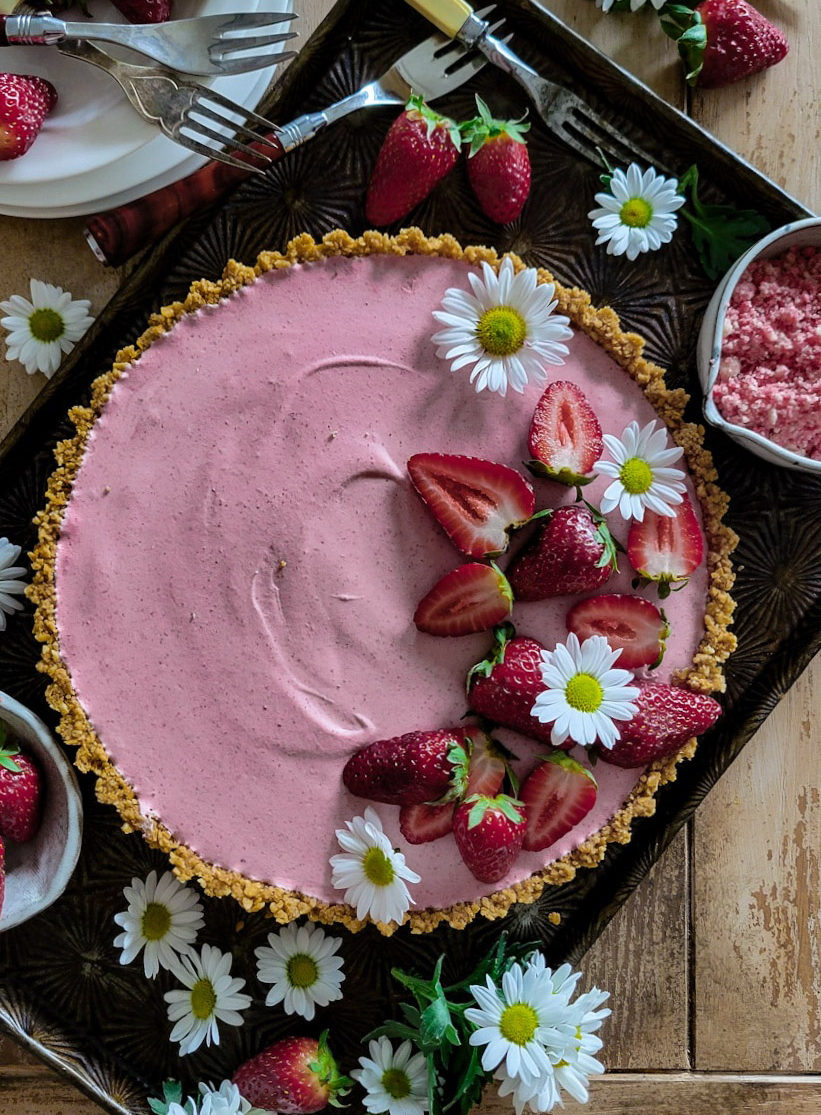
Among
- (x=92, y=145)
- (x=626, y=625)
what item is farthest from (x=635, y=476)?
(x=92, y=145)

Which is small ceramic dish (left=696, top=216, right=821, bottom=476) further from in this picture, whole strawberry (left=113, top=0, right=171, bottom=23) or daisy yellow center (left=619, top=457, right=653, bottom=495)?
whole strawberry (left=113, top=0, right=171, bottom=23)

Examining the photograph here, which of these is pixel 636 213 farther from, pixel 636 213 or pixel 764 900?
pixel 764 900

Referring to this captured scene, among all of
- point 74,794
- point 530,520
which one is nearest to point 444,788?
point 530,520

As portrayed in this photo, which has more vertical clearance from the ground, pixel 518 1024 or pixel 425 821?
pixel 425 821

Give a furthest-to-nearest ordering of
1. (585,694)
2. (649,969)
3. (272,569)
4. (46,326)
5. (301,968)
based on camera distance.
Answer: (649,969) < (46,326) < (301,968) < (272,569) < (585,694)

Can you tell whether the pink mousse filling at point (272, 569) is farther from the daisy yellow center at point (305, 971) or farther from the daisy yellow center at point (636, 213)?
the daisy yellow center at point (636, 213)

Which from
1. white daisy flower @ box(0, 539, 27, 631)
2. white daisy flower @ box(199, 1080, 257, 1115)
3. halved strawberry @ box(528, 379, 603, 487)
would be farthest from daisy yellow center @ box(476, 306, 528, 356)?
white daisy flower @ box(199, 1080, 257, 1115)

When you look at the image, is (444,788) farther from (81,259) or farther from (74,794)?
(81,259)
